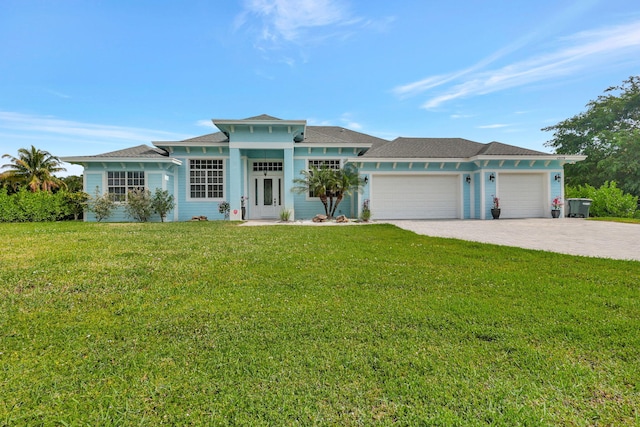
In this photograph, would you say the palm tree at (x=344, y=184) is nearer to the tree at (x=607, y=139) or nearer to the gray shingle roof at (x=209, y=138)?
the gray shingle roof at (x=209, y=138)

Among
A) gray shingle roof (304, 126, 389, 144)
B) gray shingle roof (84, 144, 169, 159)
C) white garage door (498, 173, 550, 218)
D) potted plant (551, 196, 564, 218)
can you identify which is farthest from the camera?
gray shingle roof (304, 126, 389, 144)

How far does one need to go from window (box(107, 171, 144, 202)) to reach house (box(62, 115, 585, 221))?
44 millimetres

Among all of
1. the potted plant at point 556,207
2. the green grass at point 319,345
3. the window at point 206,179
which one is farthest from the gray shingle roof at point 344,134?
the green grass at point 319,345

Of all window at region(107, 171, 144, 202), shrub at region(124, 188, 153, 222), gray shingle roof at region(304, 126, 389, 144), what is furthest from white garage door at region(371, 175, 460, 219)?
window at region(107, 171, 144, 202)

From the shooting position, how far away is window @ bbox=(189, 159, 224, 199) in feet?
50.4

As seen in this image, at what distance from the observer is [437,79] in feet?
49.4

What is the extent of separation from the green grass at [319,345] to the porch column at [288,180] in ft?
33.4

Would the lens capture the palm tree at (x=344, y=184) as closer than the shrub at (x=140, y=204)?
No

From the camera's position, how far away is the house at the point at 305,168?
47.5 feet

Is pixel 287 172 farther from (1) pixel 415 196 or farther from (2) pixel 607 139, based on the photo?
(2) pixel 607 139

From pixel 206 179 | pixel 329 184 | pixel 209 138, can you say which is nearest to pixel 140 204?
pixel 206 179

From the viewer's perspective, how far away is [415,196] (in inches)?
618

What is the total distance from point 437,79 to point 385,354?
1593 centimetres

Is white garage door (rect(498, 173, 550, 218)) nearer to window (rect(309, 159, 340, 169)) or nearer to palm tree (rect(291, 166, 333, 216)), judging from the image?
window (rect(309, 159, 340, 169))
